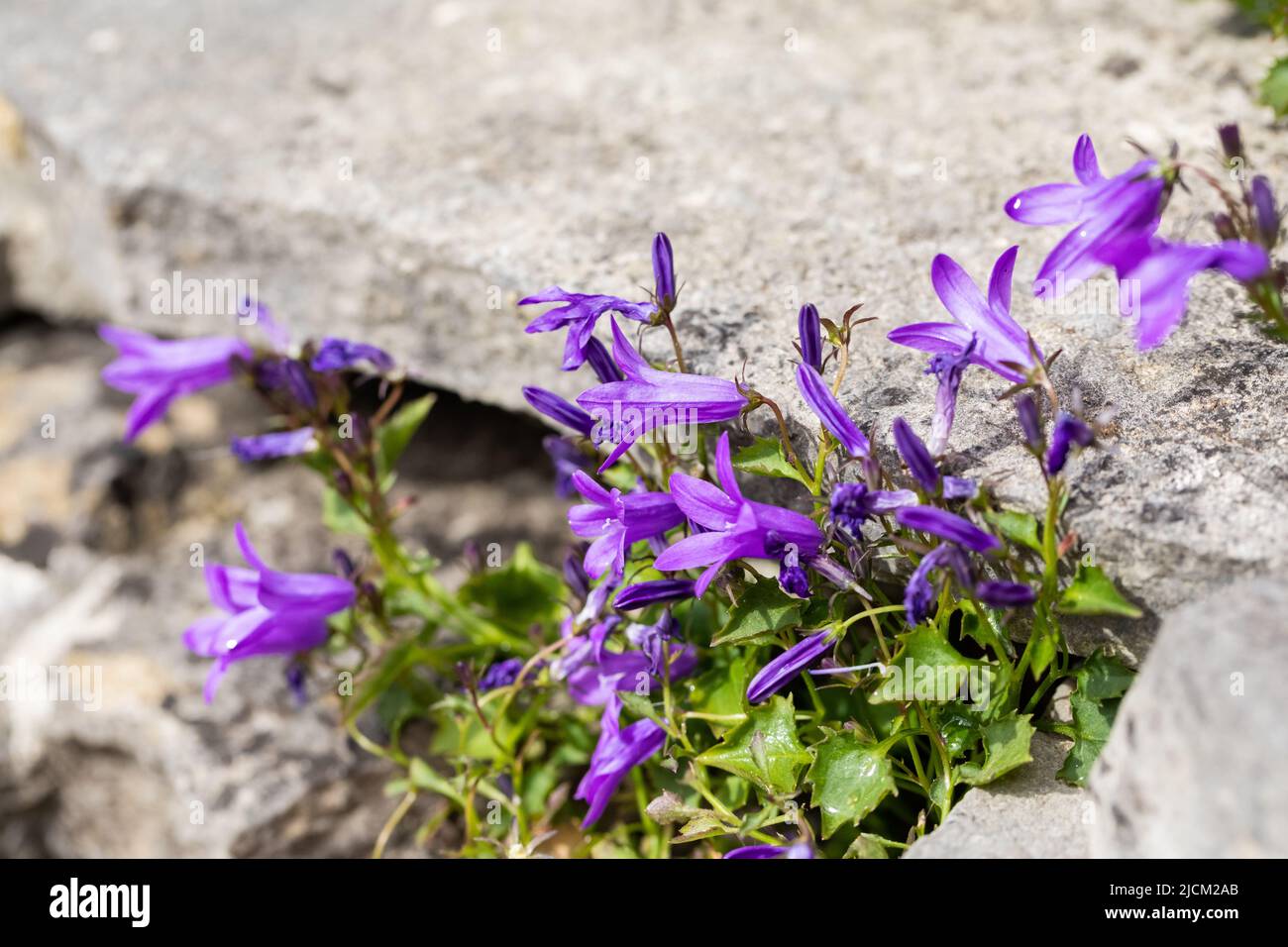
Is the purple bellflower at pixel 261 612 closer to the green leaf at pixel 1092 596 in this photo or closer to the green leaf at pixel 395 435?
the green leaf at pixel 395 435

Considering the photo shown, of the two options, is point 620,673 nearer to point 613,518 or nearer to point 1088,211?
point 613,518

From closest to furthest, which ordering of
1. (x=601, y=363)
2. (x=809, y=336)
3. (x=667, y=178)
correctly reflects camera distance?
(x=809, y=336) → (x=601, y=363) → (x=667, y=178)

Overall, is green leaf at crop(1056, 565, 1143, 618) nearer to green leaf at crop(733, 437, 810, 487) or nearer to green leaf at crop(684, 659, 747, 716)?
green leaf at crop(733, 437, 810, 487)

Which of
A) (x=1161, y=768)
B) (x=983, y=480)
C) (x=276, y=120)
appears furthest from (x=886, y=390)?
(x=276, y=120)

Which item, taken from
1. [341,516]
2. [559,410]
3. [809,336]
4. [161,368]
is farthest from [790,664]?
[161,368]

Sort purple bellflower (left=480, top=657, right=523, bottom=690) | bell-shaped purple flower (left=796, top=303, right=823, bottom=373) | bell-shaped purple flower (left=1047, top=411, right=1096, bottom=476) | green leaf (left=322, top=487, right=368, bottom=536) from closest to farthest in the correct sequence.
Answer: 1. bell-shaped purple flower (left=1047, top=411, right=1096, bottom=476)
2. bell-shaped purple flower (left=796, top=303, right=823, bottom=373)
3. purple bellflower (left=480, top=657, right=523, bottom=690)
4. green leaf (left=322, top=487, right=368, bottom=536)

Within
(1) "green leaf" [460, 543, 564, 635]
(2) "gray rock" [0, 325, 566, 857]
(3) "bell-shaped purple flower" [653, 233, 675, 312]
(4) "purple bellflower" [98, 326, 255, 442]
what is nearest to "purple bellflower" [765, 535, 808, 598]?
(3) "bell-shaped purple flower" [653, 233, 675, 312]
